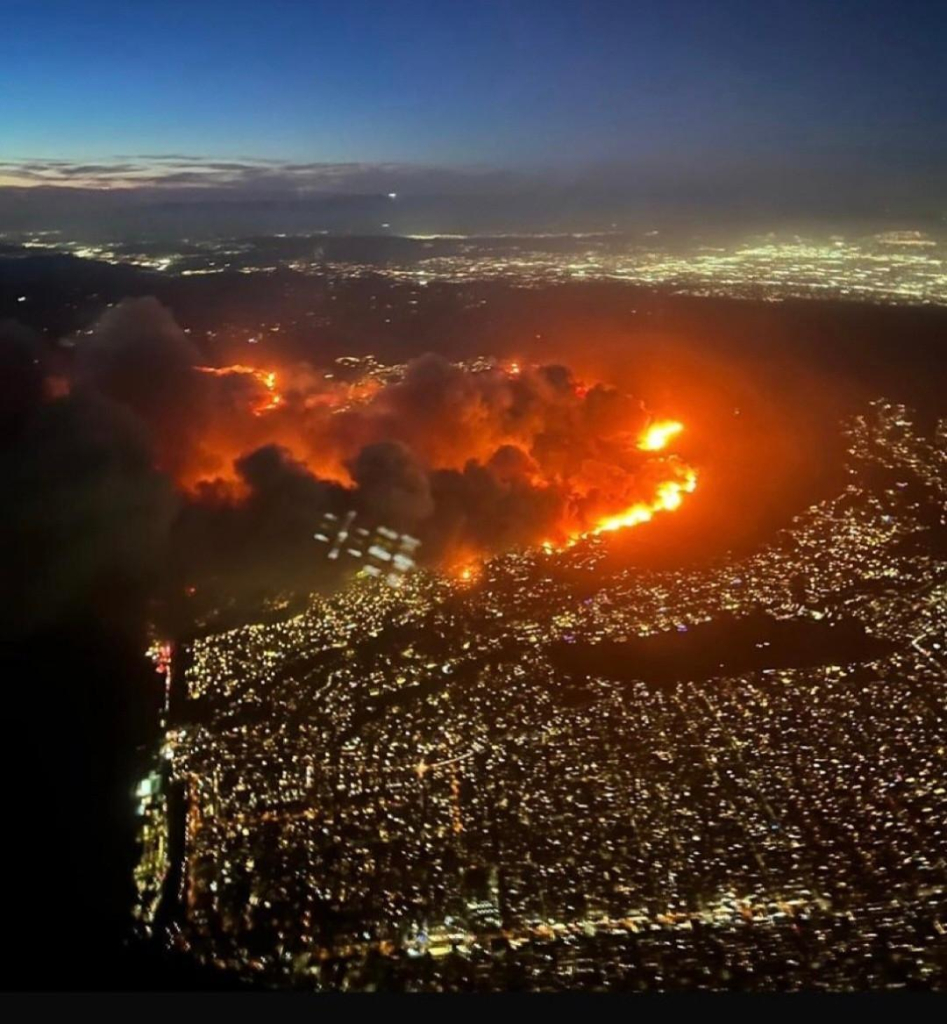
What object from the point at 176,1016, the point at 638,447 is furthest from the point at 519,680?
the point at 638,447

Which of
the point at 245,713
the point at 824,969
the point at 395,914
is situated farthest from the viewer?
the point at 245,713

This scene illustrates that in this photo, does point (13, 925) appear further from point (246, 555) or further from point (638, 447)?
point (638, 447)

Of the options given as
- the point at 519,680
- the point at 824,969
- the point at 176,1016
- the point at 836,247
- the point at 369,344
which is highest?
the point at 836,247

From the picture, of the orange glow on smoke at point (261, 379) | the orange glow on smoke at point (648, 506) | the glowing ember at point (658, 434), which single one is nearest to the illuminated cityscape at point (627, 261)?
the orange glow on smoke at point (261, 379)

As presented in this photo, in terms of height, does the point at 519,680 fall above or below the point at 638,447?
below

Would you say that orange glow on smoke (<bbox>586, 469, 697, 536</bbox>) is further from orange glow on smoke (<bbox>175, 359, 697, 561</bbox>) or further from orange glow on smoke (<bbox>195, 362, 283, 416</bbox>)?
orange glow on smoke (<bbox>195, 362, 283, 416</bbox>)

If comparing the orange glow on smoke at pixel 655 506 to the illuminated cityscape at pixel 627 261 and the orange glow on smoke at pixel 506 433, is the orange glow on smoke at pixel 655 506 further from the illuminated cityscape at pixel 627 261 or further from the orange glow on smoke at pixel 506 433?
the illuminated cityscape at pixel 627 261

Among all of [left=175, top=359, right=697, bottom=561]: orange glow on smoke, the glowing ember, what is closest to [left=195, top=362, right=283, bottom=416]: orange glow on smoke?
[left=175, top=359, right=697, bottom=561]: orange glow on smoke
